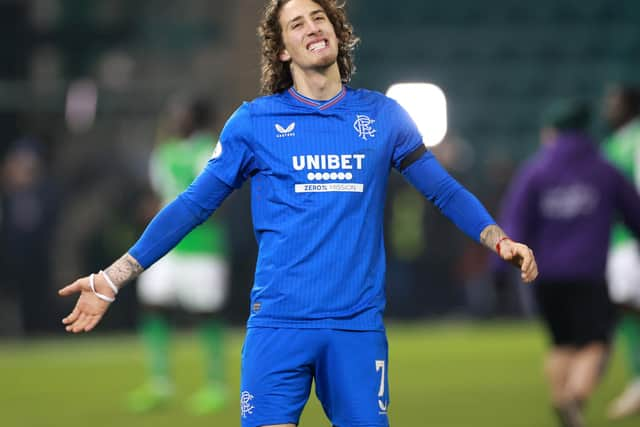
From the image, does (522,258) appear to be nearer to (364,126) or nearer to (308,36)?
(364,126)

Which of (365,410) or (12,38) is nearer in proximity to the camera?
(365,410)

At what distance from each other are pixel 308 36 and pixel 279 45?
236mm

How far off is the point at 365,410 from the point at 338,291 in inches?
17.0

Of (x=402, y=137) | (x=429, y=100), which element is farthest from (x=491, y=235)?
(x=429, y=100)

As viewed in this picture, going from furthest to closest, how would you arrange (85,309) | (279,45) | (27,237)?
(27,237), (279,45), (85,309)

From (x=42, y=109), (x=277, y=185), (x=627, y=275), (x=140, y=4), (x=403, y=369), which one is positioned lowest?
(x=403, y=369)

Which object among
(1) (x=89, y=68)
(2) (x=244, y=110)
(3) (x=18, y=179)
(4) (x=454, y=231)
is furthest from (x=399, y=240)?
(2) (x=244, y=110)

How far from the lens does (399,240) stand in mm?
18844

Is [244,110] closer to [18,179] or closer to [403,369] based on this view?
[403,369]

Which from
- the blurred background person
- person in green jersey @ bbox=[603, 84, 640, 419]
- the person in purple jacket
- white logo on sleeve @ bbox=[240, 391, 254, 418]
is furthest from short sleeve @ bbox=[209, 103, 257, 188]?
the blurred background person

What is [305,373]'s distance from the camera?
482cm

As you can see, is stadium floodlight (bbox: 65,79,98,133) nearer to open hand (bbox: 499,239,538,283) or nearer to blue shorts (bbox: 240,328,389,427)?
blue shorts (bbox: 240,328,389,427)

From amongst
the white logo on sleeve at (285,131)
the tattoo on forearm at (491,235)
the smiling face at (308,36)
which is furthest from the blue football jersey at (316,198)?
the tattoo on forearm at (491,235)

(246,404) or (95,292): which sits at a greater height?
(95,292)
